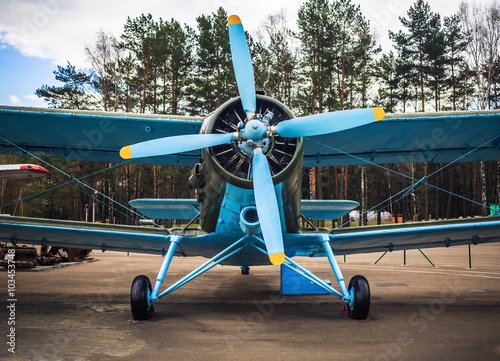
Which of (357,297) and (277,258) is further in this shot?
(357,297)

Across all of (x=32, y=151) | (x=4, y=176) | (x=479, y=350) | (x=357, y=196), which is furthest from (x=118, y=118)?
(x=357, y=196)

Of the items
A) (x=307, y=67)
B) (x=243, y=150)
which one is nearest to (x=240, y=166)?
(x=243, y=150)

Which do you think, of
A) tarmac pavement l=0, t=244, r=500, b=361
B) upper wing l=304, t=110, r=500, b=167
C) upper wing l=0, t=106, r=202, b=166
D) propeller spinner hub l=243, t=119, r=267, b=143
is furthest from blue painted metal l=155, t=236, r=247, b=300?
upper wing l=0, t=106, r=202, b=166

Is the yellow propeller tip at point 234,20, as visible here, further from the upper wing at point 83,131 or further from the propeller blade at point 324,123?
the upper wing at point 83,131

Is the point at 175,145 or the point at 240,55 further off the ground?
the point at 240,55

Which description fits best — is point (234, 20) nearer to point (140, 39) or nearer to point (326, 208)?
point (326, 208)

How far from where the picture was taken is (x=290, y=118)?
232 inches

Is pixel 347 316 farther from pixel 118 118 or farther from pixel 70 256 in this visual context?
pixel 70 256

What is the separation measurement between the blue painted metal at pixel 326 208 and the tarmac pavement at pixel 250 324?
6.10 ft

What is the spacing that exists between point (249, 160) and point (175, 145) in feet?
3.31

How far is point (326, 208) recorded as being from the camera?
375 inches

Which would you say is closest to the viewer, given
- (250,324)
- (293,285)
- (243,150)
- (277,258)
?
(277,258)

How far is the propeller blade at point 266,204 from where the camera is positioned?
17.1 ft

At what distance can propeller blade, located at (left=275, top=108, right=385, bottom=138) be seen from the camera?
5.56 m
